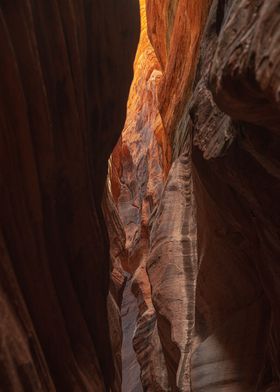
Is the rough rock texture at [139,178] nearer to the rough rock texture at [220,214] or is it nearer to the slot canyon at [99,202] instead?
the rough rock texture at [220,214]

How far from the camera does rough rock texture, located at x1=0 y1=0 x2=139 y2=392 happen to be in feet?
11.3

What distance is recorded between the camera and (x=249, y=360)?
14.5ft

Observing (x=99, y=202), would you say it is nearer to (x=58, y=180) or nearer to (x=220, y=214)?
(x=58, y=180)

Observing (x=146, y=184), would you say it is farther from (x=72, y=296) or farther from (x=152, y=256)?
(x=72, y=296)

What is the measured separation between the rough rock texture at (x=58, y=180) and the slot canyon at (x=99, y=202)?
0.01 meters

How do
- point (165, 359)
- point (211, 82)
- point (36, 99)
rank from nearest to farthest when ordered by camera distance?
point (211, 82) → point (36, 99) → point (165, 359)

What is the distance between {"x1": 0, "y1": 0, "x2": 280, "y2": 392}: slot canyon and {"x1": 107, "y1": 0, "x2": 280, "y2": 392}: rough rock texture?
0.5 inches

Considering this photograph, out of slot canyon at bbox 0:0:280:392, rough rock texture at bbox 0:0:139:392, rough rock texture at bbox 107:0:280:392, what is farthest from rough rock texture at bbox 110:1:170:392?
rough rock texture at bbox 0:0:139:392

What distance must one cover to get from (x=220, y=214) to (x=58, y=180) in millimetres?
1354

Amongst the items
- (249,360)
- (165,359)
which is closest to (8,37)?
(249,360)

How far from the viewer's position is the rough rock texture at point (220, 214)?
2.78 meters

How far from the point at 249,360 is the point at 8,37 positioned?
3.02 m

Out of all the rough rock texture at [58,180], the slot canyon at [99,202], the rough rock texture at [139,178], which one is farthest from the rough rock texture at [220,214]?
the rough rock texture at [139,178]

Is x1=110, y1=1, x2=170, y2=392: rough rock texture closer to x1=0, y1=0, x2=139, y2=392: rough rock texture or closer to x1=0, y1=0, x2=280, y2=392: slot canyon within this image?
x1=0, y1=0, x2=280, y2=392: slot canyon
